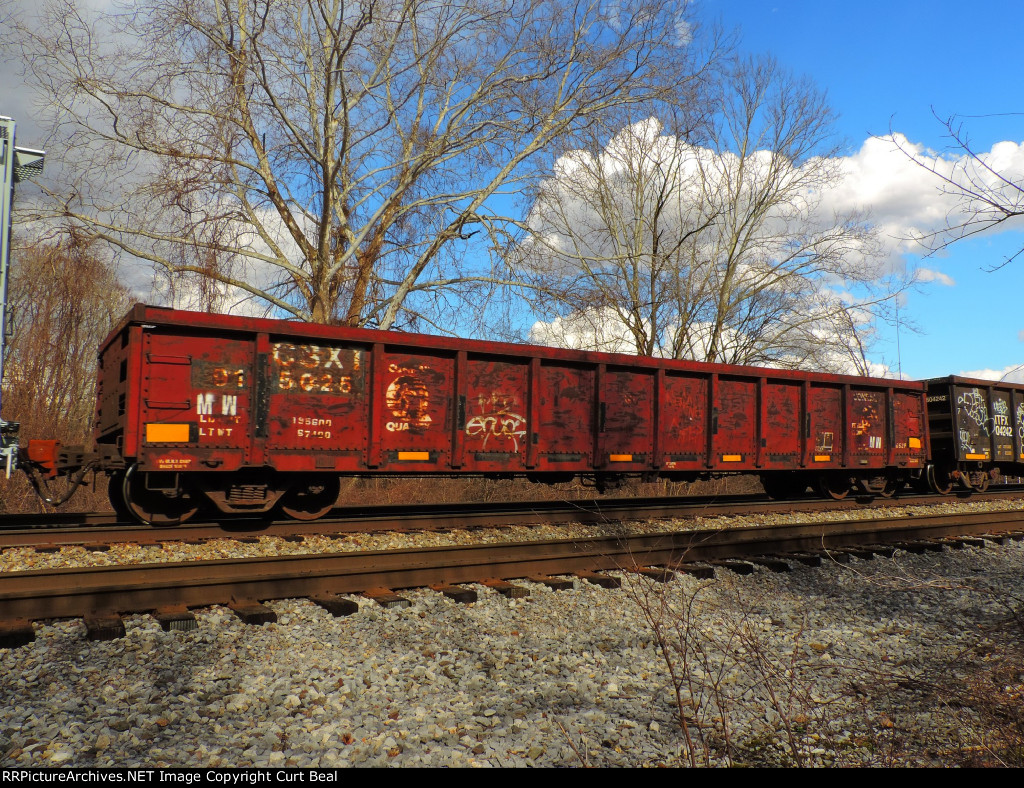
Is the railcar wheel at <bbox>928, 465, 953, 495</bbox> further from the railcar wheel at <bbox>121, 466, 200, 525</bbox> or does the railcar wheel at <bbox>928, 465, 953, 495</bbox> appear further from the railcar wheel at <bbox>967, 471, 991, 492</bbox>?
the railcar wheel at <bbox>121, 466, 200, 525</bbox>

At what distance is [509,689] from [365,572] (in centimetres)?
249

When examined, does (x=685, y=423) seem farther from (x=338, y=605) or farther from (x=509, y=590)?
(x=338, y=605)

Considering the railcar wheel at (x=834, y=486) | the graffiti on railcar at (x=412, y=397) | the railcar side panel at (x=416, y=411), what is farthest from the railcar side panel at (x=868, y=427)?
the graffiti on railcar at (x=412, y=397)

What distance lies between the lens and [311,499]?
9.67 meters

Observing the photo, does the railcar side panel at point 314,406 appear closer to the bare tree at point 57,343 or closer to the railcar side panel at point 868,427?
the railcar side panel at point 868,427

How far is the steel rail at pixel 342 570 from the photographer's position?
5.16 metres

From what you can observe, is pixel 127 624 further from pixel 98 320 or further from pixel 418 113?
pixel 98 320

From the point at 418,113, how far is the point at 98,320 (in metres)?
16.8

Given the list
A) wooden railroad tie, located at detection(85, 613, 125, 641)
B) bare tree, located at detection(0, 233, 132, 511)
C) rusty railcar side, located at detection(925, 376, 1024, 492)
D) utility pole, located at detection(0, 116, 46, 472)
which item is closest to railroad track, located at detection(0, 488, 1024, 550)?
utility pole, located at detection(0, 116, 46, 472)

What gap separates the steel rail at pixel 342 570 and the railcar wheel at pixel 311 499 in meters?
2.59

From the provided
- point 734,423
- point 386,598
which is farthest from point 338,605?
point 734,423

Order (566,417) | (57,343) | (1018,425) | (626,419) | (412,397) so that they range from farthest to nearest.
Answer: (57,343), (1018,425), (626,419), (566,417), (412,397)

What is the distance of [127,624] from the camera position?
16.1 ft

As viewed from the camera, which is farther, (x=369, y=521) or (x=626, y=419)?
(x=626, y=419)
